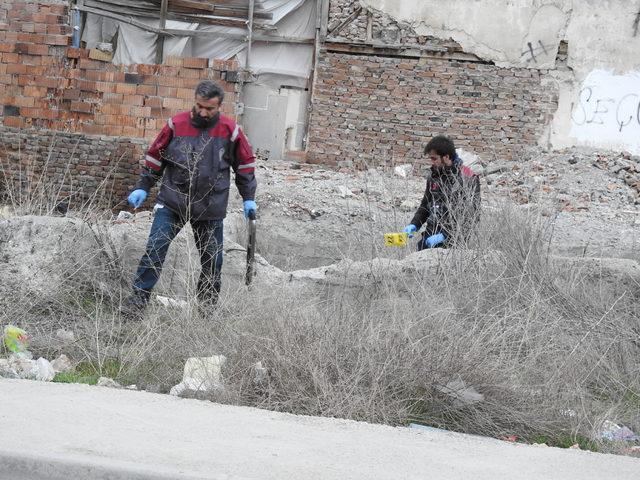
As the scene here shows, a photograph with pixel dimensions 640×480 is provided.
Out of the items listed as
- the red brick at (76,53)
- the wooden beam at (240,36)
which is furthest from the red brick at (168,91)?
the wooden beam at (240,36)

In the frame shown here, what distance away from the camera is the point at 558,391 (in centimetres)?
461

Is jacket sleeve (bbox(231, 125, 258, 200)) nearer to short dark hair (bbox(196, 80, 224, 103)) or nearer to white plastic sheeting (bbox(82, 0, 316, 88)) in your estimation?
short dark hair (bbox(196, 80, 224, 103))

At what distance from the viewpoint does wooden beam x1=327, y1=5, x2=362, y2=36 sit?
1425cm

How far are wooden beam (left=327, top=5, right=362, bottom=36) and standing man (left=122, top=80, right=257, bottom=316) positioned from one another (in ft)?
28.6

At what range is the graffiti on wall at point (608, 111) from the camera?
14.1 metres

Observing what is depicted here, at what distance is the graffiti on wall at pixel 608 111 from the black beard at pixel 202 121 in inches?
373

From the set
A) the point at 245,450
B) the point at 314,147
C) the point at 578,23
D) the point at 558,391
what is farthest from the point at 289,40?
the point at 245,450

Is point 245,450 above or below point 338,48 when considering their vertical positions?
below

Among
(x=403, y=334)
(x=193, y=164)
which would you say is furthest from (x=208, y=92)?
(x=403, y=334)

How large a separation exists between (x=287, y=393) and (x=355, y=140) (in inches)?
411

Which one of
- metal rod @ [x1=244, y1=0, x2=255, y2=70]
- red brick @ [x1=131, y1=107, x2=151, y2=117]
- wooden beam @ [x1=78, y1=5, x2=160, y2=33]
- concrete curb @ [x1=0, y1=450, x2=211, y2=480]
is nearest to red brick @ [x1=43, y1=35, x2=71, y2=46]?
wooden beam @ [x1=78, y1=5, x2=160, y2=33]

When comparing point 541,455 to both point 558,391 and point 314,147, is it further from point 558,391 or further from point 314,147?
point 314,147

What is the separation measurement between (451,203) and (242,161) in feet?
5.34

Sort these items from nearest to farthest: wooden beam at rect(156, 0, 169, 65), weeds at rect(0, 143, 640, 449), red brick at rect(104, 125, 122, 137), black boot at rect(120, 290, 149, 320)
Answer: weeds at rect(0, 143, 640, 449), black boot at rect(120, 290, 149, 320), red brick at rect(104, 125, 122, 137), wooden beam at rect(156, 0, 169, 65)
